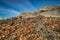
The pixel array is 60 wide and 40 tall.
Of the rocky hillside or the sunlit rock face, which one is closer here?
the rocky hillside

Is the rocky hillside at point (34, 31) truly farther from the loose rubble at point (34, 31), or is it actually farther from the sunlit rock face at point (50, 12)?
the sunlit rock face at point (50, 12)

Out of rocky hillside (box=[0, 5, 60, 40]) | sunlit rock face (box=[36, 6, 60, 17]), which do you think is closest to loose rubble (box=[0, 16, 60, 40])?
rocky hillside (box=[0, 5, 60, 40])

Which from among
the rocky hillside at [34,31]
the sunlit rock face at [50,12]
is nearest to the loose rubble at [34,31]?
the rocky hillside at [34,31]

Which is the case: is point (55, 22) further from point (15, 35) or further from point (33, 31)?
point (15, 35)

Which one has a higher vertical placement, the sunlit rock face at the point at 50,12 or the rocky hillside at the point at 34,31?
the sunlit rock face at the point at 50,12

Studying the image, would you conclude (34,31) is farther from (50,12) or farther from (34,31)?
(50,12)

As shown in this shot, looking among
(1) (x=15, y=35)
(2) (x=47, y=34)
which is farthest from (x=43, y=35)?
(1) (x=15, y=35)

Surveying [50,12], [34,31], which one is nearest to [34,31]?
[34,31]

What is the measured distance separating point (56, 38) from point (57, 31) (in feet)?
3.22

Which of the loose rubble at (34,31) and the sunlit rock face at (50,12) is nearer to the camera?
the loose rubble at (34,31)

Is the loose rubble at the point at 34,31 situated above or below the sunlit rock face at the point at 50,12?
below

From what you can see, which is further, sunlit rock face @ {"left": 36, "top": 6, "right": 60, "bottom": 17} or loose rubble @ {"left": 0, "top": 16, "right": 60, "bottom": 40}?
sunlit rock face @ {"left": 36, "top": 6, "right": 60, "bottom": 17}

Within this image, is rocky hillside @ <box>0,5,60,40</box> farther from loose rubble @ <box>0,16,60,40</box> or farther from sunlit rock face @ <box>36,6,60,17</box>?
sunlit rock face @ <box>36,6,60,17</box>

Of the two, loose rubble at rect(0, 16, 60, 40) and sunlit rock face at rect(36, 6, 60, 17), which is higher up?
sunlit rock face at rect(36, 6, 60, 17)
